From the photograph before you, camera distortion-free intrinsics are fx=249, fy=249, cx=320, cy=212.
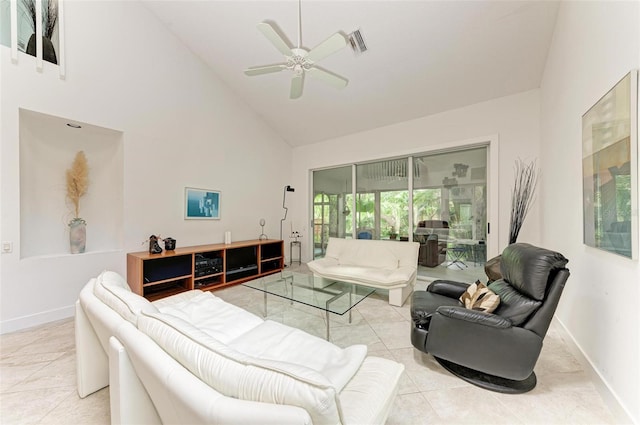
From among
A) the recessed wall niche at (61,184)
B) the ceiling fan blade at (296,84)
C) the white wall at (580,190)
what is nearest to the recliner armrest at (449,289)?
the white wall at (580,190)

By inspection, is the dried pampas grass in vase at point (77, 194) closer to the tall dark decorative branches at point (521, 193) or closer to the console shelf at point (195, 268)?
the console shelf at point (195, 268)

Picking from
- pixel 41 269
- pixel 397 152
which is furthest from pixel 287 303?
pixel 397 152

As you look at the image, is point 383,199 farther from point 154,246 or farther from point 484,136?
point 154,246

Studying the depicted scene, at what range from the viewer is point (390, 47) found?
3.17 metres

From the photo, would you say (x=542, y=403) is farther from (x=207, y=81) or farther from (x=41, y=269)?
(x=207, y=81)

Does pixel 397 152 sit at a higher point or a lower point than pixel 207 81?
lower

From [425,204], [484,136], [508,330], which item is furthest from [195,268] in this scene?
[484,136]

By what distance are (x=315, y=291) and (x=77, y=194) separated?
3.26m

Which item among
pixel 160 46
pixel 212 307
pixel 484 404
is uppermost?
pixel 160 46

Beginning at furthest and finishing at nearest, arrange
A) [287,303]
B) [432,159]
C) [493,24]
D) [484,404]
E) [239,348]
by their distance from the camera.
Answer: [432,159]
[287,303]
[493,24]
[484,404]
[239,348]

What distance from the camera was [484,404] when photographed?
1.57 metres

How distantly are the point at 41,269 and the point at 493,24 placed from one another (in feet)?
18.5

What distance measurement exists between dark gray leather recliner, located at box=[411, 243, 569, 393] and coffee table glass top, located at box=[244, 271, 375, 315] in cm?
73

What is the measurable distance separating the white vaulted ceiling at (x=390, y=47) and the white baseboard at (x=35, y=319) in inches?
158
